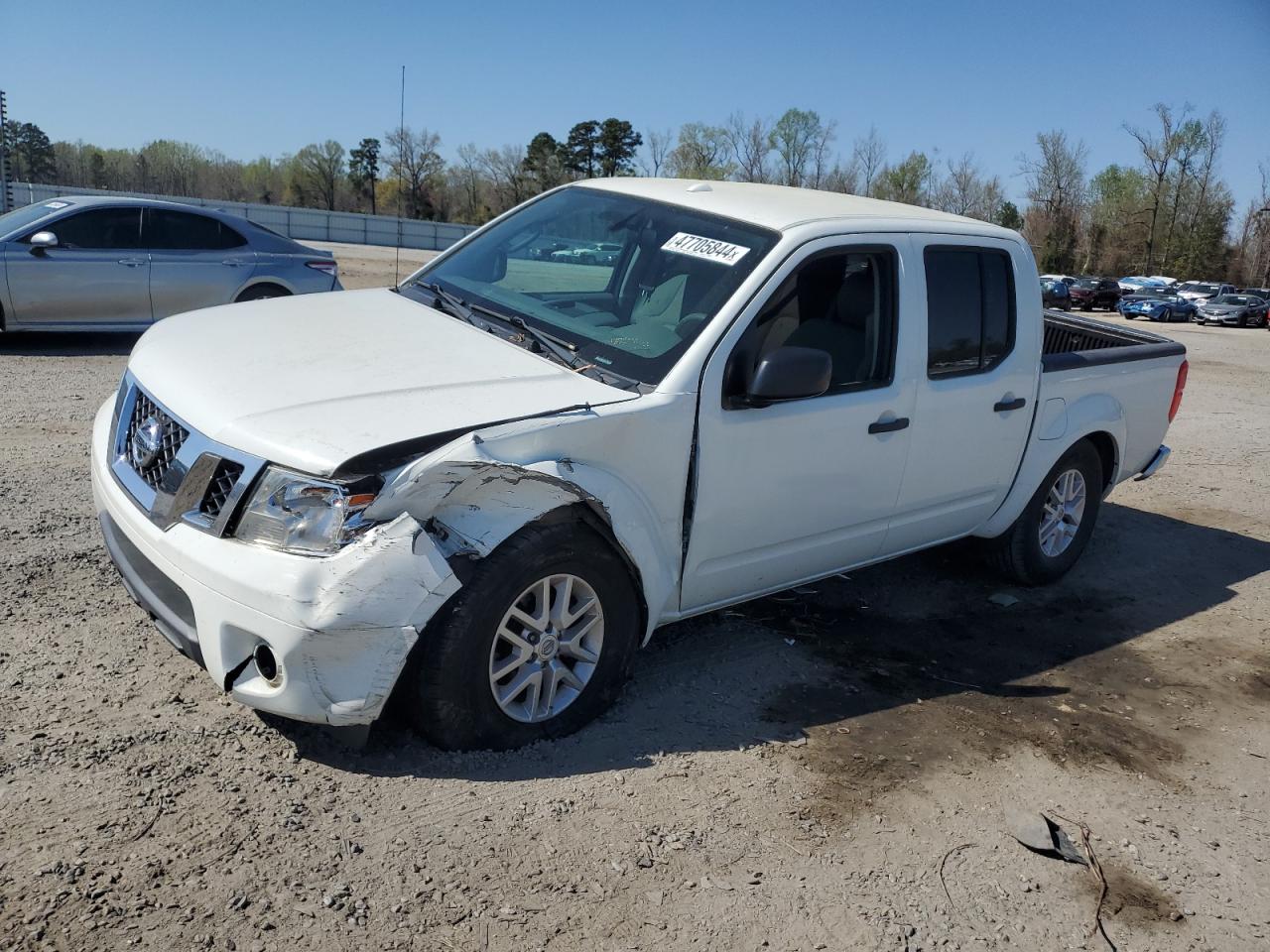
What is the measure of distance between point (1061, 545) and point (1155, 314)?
41770mm

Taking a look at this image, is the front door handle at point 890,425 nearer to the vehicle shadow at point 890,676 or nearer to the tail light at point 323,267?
the vehicle shadow at point 890,676

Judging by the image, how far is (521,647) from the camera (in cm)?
341

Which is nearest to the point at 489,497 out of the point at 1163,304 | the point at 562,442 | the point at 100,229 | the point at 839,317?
the point at 562,442

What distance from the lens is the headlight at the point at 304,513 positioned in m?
3.00

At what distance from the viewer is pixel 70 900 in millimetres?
2617

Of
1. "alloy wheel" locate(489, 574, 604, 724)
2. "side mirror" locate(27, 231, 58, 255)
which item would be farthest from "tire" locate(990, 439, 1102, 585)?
"side mirror" locate(27, 231, 58, 255)

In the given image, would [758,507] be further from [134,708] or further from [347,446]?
[134,708]

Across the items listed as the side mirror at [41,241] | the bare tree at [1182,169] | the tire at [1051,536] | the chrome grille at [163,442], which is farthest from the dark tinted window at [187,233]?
the bare tree at [1182,169]

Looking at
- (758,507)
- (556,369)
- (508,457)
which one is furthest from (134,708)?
(758,507)

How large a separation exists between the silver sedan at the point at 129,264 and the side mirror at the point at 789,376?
7.51 meters

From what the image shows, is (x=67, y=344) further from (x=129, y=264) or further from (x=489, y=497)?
(x=489, y=497)

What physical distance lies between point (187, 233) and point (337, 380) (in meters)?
8.40

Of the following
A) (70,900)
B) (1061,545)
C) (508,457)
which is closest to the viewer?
(70,900)

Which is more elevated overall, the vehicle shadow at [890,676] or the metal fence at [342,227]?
the metal fence at [342,227]
